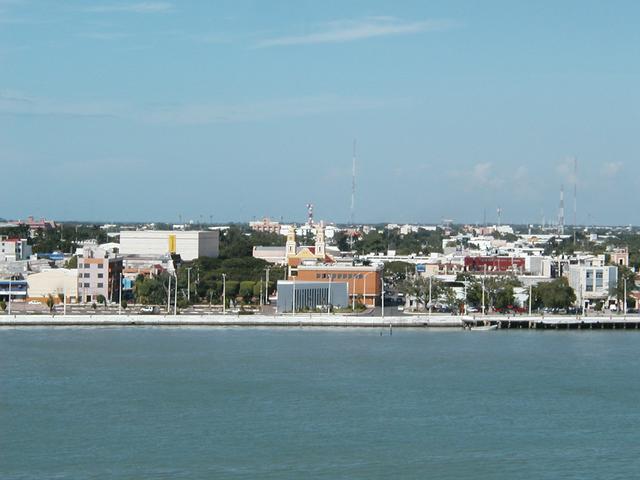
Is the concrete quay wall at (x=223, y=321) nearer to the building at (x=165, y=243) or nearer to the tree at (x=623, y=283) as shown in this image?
the tree at (x=623, y=283)

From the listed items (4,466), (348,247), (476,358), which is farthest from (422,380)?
(348,247)

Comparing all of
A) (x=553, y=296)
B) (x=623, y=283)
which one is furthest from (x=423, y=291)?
(x=623, y=283)

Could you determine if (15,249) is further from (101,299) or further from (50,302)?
(50,302)

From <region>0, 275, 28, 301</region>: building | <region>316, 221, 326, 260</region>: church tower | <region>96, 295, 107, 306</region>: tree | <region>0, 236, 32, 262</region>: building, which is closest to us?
<region>96, 295, 107, 306</region>: tree

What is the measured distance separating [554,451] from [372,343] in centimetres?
766

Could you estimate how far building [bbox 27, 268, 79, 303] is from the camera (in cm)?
2508

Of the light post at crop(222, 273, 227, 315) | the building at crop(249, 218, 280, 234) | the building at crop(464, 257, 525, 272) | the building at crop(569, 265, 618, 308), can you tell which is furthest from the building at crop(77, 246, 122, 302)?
the building at crop(249, 218, 280, 234)

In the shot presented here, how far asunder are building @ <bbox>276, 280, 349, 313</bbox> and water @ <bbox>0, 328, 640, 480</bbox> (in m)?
4.64

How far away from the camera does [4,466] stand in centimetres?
1006

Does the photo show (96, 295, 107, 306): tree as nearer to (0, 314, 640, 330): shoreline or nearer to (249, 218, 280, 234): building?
(0, 314, 640, 330): shoreline

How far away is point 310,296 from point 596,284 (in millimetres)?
5839

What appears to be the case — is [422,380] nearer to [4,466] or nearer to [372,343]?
[372,343]

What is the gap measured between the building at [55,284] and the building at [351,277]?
4.23 m

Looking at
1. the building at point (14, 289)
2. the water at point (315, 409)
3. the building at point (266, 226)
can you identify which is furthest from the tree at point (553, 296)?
the building at point (266, 226)
